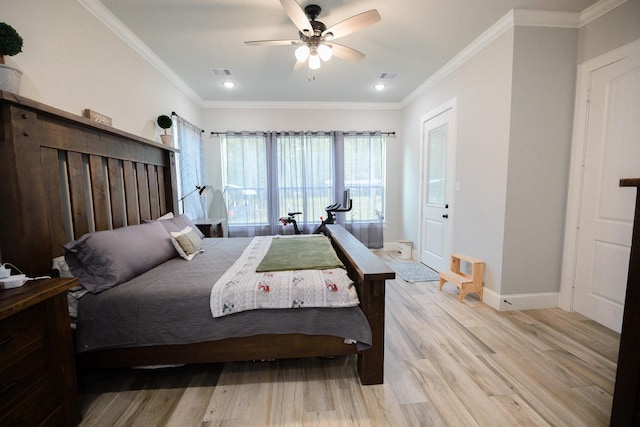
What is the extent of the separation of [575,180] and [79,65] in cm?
426

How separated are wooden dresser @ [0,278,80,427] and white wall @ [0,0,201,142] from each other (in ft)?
4.25

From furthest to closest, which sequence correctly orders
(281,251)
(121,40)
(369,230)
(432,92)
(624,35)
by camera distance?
(369,230) < (432,92) < (121,40) < (281,251) < (624,35)

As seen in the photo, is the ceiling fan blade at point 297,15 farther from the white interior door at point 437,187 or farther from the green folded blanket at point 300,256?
the white interior door at point 437,187

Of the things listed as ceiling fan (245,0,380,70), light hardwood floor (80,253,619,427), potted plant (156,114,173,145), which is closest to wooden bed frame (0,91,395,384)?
light hardwood floor (80,253,619,427)

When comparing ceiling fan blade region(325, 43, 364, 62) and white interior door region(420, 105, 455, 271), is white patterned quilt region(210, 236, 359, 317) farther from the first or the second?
white interior door region(420, 105, 455, 271)

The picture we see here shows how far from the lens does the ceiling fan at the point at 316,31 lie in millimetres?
1861

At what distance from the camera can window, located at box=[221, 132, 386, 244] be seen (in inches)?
176

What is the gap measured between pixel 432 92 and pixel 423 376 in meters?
3.50

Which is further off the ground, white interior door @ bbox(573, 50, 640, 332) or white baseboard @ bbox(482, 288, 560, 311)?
white interior door @ bbox(573, 50, 640, 332)

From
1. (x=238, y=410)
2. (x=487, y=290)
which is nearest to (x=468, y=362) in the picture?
(x=487, y=290)

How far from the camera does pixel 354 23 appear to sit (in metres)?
1.95

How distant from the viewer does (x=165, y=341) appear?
57.7 inches

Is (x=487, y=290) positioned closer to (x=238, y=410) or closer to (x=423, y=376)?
(x=423, y=376)

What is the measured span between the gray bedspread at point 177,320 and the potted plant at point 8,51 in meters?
1.16
